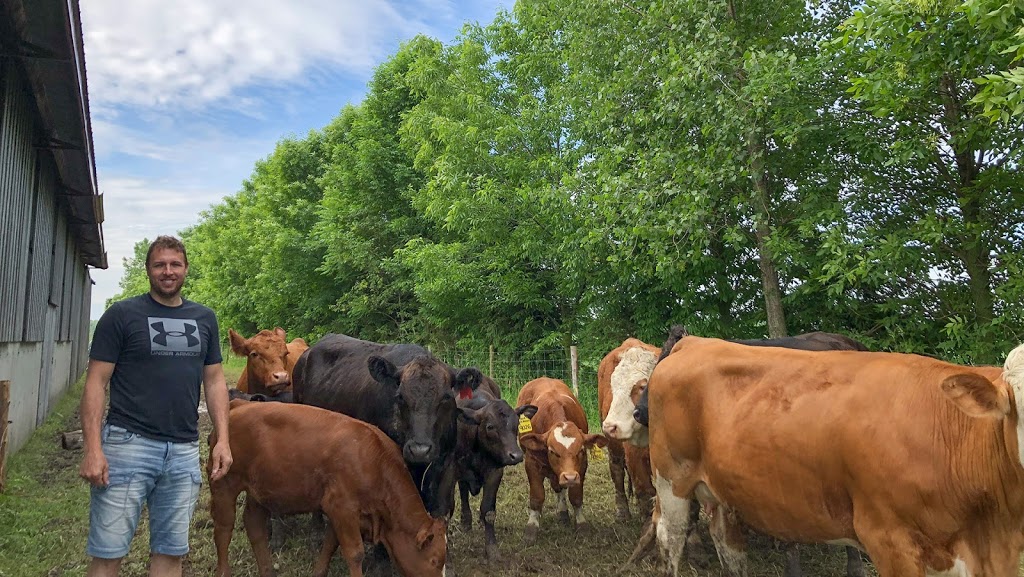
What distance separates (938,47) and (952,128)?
1.29 meters

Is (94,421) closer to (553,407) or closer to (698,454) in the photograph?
(698,454)

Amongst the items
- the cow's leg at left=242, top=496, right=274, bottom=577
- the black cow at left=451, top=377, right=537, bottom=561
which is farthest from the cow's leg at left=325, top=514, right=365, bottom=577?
the black cow at left=451, top=377, right=537, bottom=561

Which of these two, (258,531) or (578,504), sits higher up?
(258,531)

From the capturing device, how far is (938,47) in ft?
22.9

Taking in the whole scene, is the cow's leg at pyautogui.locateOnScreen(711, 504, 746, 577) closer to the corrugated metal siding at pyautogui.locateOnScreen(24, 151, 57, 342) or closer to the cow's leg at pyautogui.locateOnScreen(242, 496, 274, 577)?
the cow's leg at pyautogui.locateOnScreen(242, 496, 274, 577)

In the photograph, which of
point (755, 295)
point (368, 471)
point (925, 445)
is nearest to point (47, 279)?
point (368, 471)

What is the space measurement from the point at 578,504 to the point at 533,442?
0.81m

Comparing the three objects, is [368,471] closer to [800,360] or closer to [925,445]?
[800,360]

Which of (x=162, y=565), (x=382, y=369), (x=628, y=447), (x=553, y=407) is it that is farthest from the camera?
(x=553, y=407)

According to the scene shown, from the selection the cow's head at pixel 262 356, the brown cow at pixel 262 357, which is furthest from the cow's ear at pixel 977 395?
the cow's head at pixel 262 356

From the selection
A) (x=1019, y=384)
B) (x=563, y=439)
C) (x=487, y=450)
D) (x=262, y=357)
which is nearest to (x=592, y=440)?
(x=563, y=439)

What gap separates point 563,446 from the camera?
6453 mm

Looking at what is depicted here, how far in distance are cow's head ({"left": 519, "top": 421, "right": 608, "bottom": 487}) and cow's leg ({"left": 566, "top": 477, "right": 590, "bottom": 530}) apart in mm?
107

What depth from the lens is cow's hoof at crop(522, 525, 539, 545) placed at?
6289 millimetres
